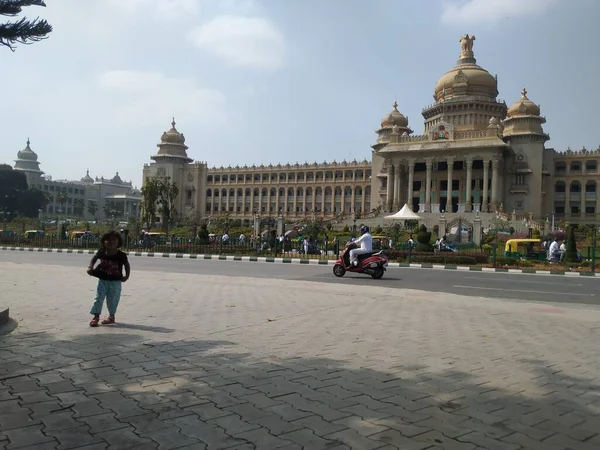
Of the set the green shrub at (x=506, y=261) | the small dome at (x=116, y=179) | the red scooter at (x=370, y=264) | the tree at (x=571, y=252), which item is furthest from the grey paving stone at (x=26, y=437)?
the small dome at (x=116, y=179)

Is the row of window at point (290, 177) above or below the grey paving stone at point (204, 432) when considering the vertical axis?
above

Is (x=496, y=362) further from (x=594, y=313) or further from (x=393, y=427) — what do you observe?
(x=594, y=313)

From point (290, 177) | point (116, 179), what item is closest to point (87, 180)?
point (116, 179)

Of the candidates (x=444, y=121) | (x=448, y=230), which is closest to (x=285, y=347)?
(x=448, y=230)

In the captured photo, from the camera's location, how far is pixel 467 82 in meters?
59.5

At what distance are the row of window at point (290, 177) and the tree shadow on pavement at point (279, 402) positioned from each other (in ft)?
229

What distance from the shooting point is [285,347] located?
208 inches

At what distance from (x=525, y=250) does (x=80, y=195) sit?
360 ft

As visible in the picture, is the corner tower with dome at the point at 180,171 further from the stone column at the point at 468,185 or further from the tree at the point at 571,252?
the tree at the point at 571,252

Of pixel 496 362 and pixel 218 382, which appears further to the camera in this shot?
pixel 496 362

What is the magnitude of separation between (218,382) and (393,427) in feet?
4.64

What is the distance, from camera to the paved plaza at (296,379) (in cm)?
308

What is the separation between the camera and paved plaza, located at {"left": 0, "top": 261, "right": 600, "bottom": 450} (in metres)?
3.08

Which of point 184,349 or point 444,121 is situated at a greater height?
point 444,121
